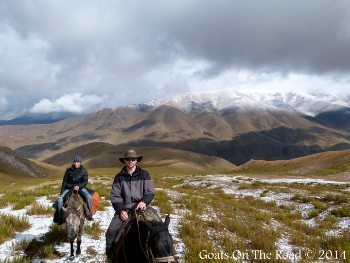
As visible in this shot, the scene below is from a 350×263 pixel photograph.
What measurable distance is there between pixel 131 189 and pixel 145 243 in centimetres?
236

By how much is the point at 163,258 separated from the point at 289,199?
21.7 metres

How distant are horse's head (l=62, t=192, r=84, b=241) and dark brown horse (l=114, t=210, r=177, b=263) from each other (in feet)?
10.5

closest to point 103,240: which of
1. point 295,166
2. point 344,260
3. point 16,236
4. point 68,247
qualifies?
point 68,247

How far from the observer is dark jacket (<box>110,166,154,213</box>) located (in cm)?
867

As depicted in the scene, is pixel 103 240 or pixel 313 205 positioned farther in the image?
pixel 313 205

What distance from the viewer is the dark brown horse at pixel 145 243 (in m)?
6.04

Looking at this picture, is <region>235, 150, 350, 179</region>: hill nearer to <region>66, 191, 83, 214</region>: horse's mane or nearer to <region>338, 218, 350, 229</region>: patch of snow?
<region>338, 218, 350, 229</region>: patch of snow

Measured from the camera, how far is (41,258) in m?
10.1

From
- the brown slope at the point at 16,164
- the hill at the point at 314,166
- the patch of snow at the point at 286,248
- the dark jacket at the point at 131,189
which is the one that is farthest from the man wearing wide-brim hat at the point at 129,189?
the brown slope at the point at 16,164

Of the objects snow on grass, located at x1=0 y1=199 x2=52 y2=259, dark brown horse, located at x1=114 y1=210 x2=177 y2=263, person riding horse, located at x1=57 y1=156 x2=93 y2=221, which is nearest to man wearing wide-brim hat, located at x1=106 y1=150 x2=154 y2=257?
dark brown horse, located at x1=114 y1=210 x2=177 y2=263

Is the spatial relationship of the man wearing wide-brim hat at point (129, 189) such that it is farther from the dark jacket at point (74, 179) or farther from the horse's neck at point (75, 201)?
the dark jacket at point (74, 179)

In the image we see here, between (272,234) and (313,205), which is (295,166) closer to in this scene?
(313,205)

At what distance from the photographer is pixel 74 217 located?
34.7 feet

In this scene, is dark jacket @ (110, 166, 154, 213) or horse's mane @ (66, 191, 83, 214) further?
horse's mane @ (66, 191, 83, 214)
